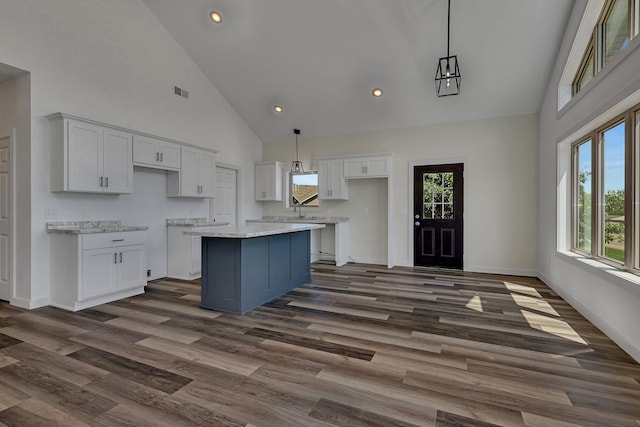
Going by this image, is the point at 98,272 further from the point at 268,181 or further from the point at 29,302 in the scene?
the point at 268,181

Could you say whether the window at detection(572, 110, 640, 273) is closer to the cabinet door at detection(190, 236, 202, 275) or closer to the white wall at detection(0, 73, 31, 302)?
the cabinet door at detection(190, 236, 202, 275)

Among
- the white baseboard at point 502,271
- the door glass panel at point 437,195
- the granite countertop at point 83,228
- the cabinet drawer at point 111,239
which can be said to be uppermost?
the door glass panel at point 437,195

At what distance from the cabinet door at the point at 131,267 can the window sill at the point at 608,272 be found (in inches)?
202

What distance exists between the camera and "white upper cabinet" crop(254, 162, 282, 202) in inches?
282

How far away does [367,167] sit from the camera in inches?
246

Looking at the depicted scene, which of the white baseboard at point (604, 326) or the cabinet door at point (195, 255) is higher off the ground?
the cabinet door at point (195, 255)

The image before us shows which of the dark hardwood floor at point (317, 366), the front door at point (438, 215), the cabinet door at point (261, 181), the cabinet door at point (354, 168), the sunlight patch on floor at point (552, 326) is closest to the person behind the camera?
the dark hardwood floor at point (317, 366)

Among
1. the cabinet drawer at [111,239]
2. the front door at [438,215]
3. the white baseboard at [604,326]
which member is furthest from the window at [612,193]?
the cabinet drawer at [111,239]

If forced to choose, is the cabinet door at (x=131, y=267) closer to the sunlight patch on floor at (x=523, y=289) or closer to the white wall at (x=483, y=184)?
the white wall at (x=483, y=184)

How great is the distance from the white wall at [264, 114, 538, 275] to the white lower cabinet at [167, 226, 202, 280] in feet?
11.1

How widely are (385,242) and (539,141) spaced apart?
316 centimetres

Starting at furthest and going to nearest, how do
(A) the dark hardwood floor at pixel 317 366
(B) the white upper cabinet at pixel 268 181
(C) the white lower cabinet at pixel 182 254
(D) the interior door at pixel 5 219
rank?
1. (B) the white upper cabinet at pixel 268 181
2. (C) the white lower cabinet at pixel 182 254
3. (D) the interior door at pixel 5 219
4. (A) the dark hardwood floor at pixel 317 366

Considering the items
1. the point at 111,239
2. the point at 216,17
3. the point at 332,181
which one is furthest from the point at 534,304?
the point at 216,17

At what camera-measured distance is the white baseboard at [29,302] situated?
3637 millimetres
